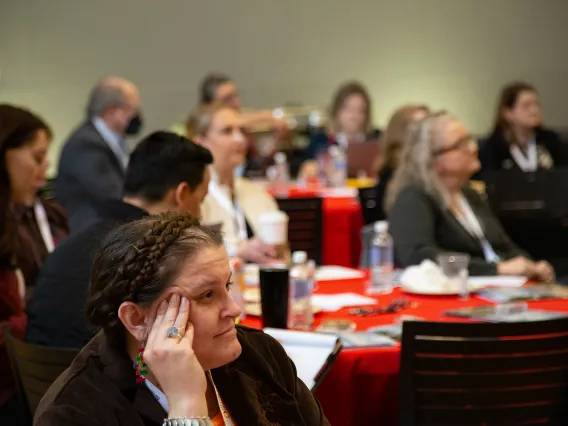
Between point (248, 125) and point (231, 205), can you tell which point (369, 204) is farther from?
point (248, 125)

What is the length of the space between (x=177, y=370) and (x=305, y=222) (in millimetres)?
3701

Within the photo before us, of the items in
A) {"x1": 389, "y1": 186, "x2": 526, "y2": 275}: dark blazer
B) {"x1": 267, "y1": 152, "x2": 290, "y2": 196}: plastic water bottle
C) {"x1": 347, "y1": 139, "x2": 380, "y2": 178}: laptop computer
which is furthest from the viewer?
{"x1": 347, "y1": 139, "x2": 380, "y2": 178}: laptop computer

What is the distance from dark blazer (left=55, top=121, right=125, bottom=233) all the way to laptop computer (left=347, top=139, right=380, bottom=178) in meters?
2.34

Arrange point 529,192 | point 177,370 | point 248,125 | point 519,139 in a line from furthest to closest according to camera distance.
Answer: point 248,125 < point 519,139 < point 529,192 < point 177,370

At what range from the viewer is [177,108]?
400 inches

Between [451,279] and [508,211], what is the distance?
2.68m

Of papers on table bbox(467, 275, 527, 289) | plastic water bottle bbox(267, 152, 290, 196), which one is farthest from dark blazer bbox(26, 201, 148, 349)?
plastic water bottle bbox(267, 152, 290, 196)

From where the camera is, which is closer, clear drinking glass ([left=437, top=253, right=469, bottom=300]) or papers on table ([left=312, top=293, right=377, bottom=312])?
papers on table ([left=312, top=293, right=377, bottom=312])

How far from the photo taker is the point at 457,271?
342 cm

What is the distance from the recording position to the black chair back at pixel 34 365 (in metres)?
2.54

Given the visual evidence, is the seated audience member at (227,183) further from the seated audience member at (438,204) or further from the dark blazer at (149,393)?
the dark blazer at (149,393)

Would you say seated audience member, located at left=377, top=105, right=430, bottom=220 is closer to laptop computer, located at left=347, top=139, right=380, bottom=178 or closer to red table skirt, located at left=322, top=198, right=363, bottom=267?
red table skirt, located at left=322, top=198, right=363, bottom=267

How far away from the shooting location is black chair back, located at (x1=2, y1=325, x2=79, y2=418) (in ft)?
8.34

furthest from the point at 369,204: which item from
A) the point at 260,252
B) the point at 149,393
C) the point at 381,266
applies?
the point at 149,393
